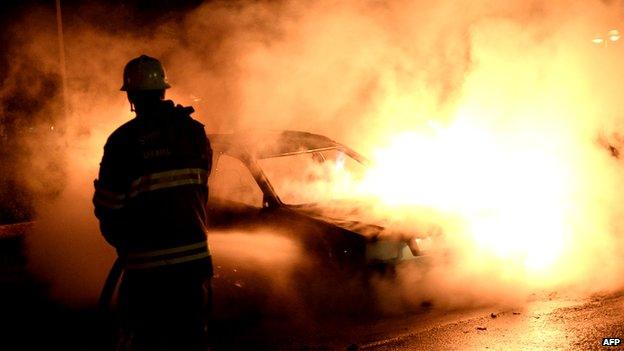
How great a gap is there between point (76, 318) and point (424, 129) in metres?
4.57

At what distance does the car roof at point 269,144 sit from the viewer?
600cm

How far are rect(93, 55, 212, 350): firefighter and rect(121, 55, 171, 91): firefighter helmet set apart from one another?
0.13 meters

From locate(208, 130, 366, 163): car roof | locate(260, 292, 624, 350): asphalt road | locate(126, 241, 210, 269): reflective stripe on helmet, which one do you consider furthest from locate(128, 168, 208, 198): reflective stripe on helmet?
locate(208, 130, 366, 163): car roof

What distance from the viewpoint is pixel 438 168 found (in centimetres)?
735

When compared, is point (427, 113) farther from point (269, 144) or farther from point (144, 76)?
point (144, 76)

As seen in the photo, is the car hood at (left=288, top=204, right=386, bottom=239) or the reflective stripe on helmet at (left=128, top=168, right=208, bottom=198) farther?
the car hood at (left=288, top=204, right=386, bottom=239)

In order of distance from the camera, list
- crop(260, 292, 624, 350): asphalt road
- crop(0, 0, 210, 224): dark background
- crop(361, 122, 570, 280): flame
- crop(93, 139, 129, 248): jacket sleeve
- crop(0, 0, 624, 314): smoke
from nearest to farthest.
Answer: crop(93, 139, 129, 248): jacket sleeve < crop(260, 292, 624, 350): asphalt road < crop(0, 0, 624, 314): smoke < crop(361, 122, 570, 280): flame < crop(0, 0, 210, 224): dark background

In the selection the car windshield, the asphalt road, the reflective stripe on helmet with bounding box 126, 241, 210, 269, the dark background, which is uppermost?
the dark background

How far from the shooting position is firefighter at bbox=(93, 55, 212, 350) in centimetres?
294

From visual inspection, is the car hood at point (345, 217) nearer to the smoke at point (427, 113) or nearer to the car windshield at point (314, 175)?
the smoke at point (427, 113)

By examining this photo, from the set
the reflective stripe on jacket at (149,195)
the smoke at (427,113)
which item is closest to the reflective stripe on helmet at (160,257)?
the reflective stripe on jacket at (149,195)

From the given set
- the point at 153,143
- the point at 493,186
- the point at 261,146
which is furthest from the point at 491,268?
the point at 153,143

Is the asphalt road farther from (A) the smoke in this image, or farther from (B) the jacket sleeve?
(B) the jacket sleeve

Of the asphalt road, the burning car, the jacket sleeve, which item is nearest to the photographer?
the jacket sleeve
